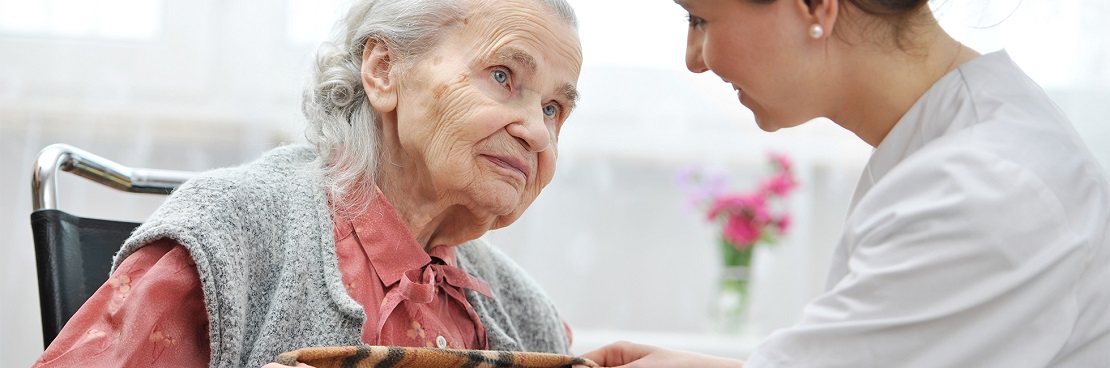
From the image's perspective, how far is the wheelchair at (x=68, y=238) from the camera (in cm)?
134

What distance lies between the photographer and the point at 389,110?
1389 millimetres

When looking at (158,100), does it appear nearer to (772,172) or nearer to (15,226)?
(15,226)

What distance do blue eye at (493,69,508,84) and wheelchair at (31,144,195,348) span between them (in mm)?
523

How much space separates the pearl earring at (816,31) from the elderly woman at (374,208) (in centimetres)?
45

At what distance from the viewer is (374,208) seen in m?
1.36

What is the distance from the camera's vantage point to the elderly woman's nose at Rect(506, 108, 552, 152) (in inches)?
53.4

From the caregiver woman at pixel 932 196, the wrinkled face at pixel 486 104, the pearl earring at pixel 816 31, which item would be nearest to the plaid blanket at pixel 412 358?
the wrinkled face at pixel 486 104

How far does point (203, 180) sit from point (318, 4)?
1475mm

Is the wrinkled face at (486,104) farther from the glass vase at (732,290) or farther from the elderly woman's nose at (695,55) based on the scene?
the glass vase at (732,290)

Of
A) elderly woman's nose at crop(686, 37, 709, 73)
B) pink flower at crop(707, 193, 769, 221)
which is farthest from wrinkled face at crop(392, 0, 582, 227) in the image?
pink flower at crop(707, 193, 769, 221)

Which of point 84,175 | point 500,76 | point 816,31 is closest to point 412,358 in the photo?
point 500,76

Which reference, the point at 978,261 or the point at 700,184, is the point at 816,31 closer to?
the point at 978,261

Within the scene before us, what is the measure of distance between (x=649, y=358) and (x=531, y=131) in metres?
0.32

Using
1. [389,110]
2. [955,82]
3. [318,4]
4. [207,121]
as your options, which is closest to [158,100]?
[207,121]
